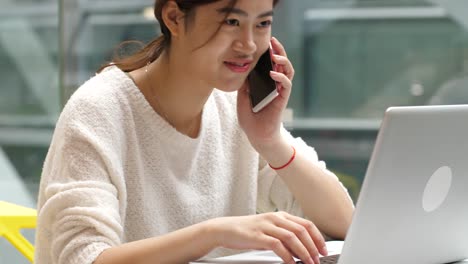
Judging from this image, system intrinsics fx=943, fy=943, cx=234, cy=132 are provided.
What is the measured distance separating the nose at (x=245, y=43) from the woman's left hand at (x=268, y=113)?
0.16m

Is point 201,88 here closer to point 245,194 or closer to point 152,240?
point 245,194

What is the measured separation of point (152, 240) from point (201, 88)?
445mm

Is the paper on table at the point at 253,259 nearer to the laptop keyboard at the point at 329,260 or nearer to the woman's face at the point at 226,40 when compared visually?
the laptop keyboard at the point at 329,260

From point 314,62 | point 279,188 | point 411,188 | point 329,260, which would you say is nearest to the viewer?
point 411,188

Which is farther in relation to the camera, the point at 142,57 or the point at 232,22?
the point at 142,57

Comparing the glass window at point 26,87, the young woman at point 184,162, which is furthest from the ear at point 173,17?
the glass window at point 26,87

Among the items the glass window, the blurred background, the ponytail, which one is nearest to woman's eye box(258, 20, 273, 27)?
the ponytail

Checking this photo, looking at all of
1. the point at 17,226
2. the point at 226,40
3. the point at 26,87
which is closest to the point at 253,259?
the point at 226,40

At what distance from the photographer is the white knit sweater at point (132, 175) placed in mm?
1675

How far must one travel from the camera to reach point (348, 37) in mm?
3729

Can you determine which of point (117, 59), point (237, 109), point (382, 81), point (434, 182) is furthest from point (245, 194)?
point (382, 81)

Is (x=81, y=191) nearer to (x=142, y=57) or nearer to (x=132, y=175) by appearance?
(x=132, y=175)

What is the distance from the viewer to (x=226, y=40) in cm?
180

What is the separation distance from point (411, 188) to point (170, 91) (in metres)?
0.69
